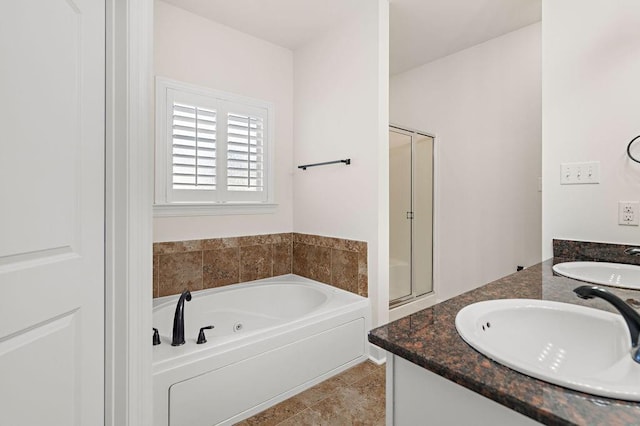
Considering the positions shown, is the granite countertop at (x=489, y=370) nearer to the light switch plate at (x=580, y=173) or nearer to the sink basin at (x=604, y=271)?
the sink basin at (x=604, y=271)

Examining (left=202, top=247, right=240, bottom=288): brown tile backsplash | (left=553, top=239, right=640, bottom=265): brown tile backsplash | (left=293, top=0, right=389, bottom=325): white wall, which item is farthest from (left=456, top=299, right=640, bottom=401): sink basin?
(left=202, top=247, right=240, bottom=288): brown tile backsplash

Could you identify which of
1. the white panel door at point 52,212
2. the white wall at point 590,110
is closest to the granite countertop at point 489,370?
the white wall at point 590,110

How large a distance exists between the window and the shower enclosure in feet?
4.16

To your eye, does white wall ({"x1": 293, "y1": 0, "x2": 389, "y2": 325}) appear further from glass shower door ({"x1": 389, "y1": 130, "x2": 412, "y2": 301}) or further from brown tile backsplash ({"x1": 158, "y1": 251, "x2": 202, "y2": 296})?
brown tile backsplash ({"x1": 158, "y1": 251, "x2": 202, "y2": 296})

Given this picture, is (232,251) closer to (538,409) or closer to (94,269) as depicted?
(94,269)

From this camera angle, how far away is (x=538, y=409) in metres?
0.49

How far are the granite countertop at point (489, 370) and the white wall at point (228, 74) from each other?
2.08 meters

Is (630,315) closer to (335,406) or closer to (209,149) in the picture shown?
(335,406)

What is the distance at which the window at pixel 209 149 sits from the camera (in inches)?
91.0

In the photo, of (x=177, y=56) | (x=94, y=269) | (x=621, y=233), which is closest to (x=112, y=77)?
(x=94, y=269)

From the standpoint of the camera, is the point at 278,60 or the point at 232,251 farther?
the point at 278,60

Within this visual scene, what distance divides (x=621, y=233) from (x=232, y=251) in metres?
2.54

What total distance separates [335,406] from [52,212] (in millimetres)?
1640

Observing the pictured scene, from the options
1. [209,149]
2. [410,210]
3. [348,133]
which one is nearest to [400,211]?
[410,210]
